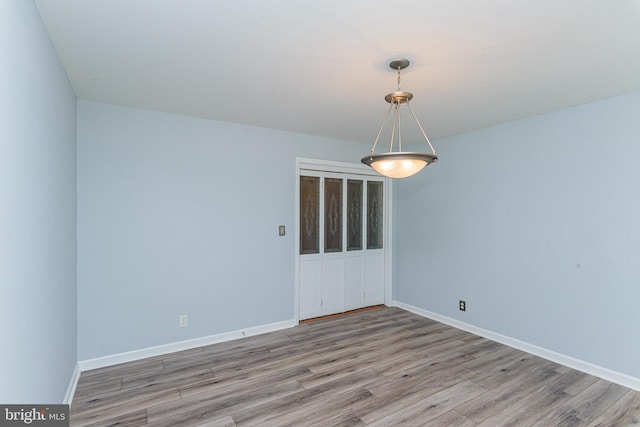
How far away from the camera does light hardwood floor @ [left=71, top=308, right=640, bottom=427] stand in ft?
7.11

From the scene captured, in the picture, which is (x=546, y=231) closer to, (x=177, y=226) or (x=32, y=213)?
(x=177, y=226)

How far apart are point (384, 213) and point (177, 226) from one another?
2912 millimetres

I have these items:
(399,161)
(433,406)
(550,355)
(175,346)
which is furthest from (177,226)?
(550,355)

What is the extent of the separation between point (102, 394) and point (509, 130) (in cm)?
451

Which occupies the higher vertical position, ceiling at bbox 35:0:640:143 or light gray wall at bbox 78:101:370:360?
ceiling at bbox 35:0:640:143

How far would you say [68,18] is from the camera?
1658mm

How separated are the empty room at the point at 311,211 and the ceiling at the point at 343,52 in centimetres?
2

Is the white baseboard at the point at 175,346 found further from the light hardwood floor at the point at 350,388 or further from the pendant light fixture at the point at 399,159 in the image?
the pendant light fixture at the point at 399,159

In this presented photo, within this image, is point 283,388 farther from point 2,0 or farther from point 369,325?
point 2,0

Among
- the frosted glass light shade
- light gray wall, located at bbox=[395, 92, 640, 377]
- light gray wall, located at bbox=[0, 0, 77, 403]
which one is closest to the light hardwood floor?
light gray wall, located at bbox=[395, 92, 640, 377]

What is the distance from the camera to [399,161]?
2043 mm

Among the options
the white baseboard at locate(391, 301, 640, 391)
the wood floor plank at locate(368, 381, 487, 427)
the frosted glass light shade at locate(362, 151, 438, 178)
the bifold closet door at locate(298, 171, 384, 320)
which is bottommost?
the wood floor plank at locate(368, 381, 487, 427)

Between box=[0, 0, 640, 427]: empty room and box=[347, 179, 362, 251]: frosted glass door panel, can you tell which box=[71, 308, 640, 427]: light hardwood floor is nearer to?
box=[0, 0, 640, 427]: empty room

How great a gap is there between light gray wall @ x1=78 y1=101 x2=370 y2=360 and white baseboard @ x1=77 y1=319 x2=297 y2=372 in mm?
49
